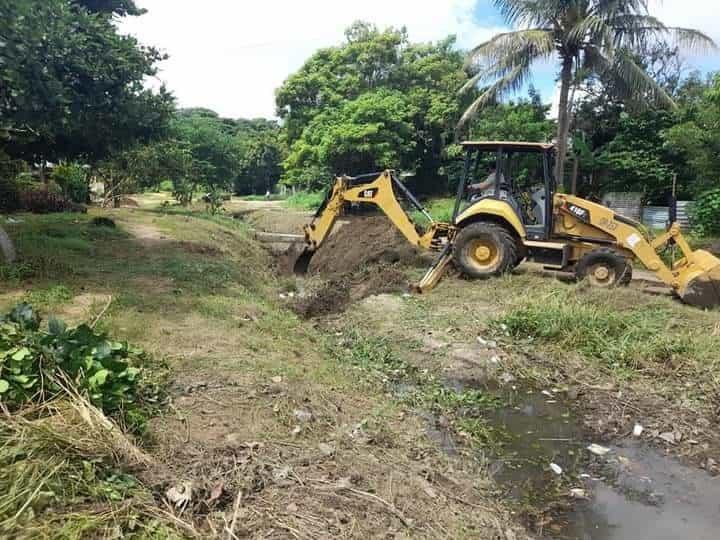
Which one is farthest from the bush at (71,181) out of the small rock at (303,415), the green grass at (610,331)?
the small rock at (303,415)

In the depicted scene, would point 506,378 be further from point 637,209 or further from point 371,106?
point 371,106

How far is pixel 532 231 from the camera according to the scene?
10.1 meters

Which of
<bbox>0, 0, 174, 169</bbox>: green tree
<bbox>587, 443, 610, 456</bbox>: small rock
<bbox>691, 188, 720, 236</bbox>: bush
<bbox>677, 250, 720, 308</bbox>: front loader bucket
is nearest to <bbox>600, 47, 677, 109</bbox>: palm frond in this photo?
<bbox>691, 188, 720, 236</bbox>: bush

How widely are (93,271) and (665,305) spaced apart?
8996 mm

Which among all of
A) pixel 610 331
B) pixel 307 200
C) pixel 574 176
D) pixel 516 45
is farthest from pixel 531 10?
pixel 307 200

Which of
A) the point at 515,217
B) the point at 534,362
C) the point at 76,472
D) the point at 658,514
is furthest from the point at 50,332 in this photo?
the point at 515,217

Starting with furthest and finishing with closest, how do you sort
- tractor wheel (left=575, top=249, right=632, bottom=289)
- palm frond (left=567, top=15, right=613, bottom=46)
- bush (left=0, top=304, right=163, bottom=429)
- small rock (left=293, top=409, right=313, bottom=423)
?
palm frond (left=567, top=15, right=613, bottom=46)
tractor wheel (left=575, top=249, right=632, bottom=289)
small rock (left=293, top=409, right=313, bottom=423)
bush (left=0, top=304, right=163, bottom=429)

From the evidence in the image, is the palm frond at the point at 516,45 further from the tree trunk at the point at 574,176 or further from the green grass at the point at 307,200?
the green grass at the point at 307,200

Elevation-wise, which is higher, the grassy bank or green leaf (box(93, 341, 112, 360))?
green leaf (box(93, 341, 112, 360))

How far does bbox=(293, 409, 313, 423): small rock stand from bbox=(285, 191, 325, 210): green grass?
28087 mm

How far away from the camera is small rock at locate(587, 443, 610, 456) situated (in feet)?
15.9

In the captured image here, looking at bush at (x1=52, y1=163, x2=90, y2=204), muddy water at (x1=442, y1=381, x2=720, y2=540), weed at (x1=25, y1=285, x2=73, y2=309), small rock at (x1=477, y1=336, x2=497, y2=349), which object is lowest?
muddy water at (x1=442, y1=381, x2=720, y2=540)

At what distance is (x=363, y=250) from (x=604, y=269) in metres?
5.44

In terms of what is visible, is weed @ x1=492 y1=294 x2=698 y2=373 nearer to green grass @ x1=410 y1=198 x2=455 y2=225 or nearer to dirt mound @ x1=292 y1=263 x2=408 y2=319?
dirt mound @ x1=292 y1=263 x2=408 y2=319
